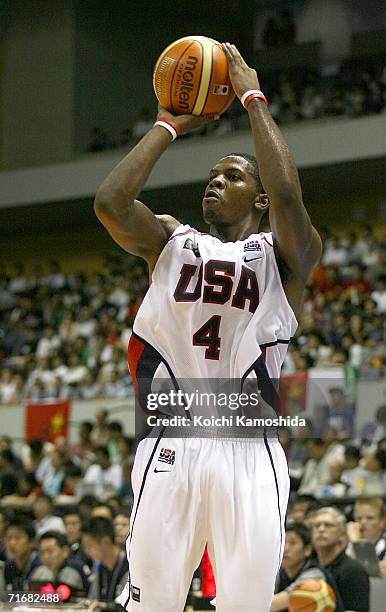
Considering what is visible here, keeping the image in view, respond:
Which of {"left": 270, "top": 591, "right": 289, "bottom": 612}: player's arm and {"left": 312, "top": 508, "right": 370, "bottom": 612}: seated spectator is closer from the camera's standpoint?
{"left": 312, "top": 508, "right": 370, "bottom": 612}: seated spectator

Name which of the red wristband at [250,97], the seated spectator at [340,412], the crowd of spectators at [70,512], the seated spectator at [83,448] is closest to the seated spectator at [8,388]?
the crowd of spectators at [70,512]

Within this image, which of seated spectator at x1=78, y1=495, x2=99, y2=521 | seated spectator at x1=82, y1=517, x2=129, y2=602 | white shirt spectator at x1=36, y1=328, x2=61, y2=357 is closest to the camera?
seated spectator at x1=82, y1=517, x2=129, y2=602

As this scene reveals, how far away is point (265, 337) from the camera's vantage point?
12.8 feet

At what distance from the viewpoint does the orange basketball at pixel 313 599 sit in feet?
20.1

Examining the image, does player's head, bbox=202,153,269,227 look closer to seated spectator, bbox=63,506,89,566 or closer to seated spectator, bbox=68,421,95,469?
seated spectator, bbox=63,506,89,566

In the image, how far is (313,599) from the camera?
20.1 ft

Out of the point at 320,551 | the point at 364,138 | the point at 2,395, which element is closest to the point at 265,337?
the point at 320,551

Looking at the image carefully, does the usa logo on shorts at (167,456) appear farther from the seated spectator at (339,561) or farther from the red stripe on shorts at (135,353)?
the seated spectator at (339,561)

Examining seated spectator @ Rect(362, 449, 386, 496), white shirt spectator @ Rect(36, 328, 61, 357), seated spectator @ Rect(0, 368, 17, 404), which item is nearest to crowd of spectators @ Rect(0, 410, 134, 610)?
seated spectator @ Rect(0, 368, 17, 404)

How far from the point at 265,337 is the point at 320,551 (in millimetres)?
3405

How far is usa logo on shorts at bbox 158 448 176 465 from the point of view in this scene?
379 cm

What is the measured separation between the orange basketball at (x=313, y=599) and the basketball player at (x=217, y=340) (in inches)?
99.4

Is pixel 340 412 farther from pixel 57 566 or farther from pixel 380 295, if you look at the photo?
pixel 57 566

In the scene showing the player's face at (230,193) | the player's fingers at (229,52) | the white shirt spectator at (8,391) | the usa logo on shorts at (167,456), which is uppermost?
the white shirt spectator at (8,391)
